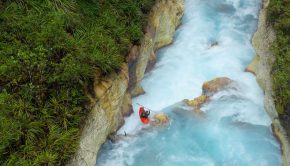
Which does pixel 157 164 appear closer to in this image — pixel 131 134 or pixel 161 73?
pixel 131 134

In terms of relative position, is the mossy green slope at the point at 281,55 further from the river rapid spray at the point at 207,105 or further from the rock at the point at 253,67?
the rock at the point at 253,67

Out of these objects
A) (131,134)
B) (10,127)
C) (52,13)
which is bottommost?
(131,134)

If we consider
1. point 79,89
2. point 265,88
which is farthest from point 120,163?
point 265,88

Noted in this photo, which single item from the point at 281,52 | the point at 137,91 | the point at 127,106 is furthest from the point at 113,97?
the point at 281,52

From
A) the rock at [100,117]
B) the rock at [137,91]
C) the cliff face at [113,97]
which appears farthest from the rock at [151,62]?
the rock at [100,117]

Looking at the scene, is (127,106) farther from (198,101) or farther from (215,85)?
(215,85)
